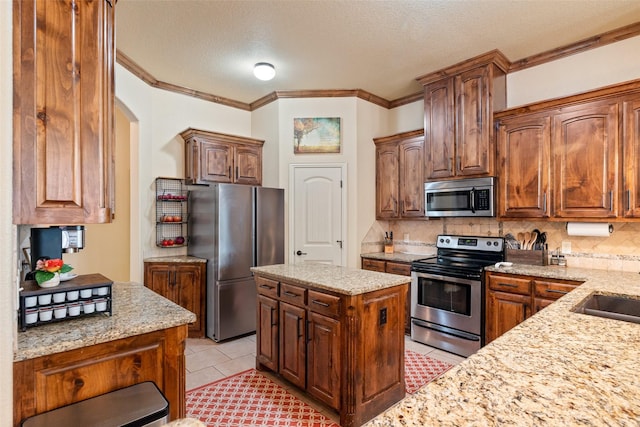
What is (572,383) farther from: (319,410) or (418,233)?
(418,233)

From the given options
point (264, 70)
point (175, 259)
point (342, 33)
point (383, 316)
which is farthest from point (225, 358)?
point (342, 33)

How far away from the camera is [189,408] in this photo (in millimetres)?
2518

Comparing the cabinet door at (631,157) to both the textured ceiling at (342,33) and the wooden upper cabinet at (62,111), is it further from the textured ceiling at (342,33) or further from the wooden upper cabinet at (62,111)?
the wooden upper cabinet at (62,111)

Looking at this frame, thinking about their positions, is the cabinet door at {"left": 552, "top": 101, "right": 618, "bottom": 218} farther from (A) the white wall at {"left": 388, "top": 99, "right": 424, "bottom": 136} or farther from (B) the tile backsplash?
(A) the white wall at {"left": 388, "top": 99, "right": 424, "bottom": 136}

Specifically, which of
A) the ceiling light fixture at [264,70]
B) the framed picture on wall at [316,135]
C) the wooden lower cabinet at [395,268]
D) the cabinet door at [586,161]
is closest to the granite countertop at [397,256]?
the wooden lower cabinet at [395,268]

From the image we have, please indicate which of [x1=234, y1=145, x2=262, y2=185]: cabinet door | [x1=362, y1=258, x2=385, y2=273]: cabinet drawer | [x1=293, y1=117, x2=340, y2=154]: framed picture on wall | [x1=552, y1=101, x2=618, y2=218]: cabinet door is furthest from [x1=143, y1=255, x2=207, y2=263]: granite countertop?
[x1=552, y1=101, x2=618, y2=218]: cabinet door

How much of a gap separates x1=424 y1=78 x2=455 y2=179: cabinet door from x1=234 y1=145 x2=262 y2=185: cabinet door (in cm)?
223

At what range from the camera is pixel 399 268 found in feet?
13.3

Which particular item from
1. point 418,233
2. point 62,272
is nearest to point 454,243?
point 418,233

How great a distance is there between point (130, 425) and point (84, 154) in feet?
3.63

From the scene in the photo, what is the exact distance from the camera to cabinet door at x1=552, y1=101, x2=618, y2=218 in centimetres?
284

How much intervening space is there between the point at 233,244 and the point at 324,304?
1859 mm

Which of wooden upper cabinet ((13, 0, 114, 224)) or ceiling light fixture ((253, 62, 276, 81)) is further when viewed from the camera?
ceiling light fixture ((253, 62, 276, 81))

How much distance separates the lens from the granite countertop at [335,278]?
2.28 m
